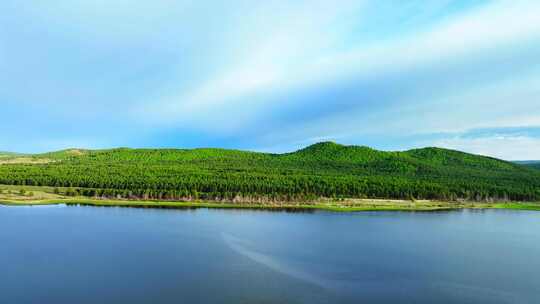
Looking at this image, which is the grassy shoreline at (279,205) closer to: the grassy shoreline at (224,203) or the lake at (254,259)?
the grassy shoreline at (224,203)

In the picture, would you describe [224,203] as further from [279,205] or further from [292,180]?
[292,180]

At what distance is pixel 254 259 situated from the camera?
1581 inches

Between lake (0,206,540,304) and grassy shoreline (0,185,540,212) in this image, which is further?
grassy shoreline (0,185,540,212)

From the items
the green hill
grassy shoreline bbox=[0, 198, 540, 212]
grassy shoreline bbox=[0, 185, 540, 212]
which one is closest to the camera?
grassy shoreline bbox=[0, 198, 540, 212]

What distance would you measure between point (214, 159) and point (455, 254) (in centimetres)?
11467

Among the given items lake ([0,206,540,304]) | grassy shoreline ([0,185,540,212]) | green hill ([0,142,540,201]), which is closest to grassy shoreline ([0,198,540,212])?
grassy shoreline ([0,185,540,212])

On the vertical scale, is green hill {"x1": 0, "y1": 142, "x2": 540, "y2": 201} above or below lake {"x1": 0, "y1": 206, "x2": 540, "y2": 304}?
above

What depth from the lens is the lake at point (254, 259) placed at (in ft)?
102

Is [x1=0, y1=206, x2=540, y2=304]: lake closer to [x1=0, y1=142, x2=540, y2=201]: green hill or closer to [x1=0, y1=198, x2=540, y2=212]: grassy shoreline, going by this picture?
[x1=0, y1=198, x2=540, y2=212]: grassy shoreline

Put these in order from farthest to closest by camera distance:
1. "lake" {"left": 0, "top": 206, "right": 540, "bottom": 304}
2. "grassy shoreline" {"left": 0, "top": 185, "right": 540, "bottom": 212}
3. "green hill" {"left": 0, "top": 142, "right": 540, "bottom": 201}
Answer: "green hill" {"left": 0, "top": 142, "right": 540, "bottom": 201} < "grassy shoreline" {"left": 0, "top": 185, "right": 540, "bottom": 212} < "lake" {"left": 0, "top": 206, "right": 540, "bottom": 304}

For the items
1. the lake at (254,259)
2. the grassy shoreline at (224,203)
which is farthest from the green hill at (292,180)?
the lake at (254,259)

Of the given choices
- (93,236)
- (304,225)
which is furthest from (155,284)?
(304,225)

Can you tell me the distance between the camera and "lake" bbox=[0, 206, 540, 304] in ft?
102

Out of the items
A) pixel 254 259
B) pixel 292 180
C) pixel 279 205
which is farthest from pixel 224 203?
pixel 254 259
